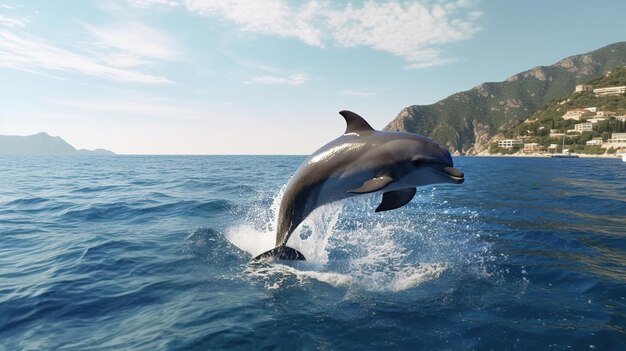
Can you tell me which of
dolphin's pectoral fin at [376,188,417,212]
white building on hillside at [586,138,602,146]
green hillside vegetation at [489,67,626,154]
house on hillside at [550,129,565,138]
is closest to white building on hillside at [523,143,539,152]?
green hillside vegetation at [489,67,626,154]

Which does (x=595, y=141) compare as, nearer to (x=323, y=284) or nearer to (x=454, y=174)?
(x=454, y=174)

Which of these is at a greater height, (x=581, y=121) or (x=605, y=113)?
(x=605, y=113)

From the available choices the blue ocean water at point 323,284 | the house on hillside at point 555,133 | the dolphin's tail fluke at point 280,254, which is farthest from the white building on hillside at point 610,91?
the dolphin's tail fluke at point 280,254

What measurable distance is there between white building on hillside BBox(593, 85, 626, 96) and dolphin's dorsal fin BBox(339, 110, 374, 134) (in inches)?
8957

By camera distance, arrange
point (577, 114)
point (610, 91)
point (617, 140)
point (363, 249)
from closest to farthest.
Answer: point (363, 249) → point (617, 140) → point (577, 114) → point (610, 91)

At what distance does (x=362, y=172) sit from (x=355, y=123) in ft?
4.17

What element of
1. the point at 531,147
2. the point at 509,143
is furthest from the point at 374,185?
the point at 509,143

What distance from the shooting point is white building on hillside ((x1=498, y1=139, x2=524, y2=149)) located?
186 metres

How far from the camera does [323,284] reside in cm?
799

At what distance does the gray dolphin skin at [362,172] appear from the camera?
718 centimetres

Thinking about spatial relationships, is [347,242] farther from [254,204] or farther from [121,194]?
[121,194]

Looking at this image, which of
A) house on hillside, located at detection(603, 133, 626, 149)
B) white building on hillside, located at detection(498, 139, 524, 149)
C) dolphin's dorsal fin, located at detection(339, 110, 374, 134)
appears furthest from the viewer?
white building on hillside, located at detection(498, 139, 524, 149)

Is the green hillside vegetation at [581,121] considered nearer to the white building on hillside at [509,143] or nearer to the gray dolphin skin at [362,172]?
the white building on hillside at [509,143]

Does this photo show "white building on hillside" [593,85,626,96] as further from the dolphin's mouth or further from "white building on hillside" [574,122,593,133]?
the dolphin's mouth
